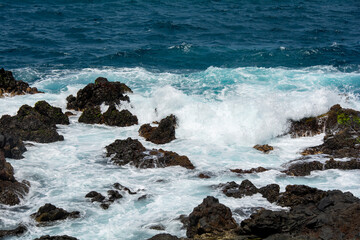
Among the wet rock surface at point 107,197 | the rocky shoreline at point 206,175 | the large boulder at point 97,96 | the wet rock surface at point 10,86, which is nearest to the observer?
the rocky shoreline at point 206,175

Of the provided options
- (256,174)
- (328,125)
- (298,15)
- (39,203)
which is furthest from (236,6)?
(39,203)

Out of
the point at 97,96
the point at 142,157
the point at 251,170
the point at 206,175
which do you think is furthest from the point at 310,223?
the point at 97,96

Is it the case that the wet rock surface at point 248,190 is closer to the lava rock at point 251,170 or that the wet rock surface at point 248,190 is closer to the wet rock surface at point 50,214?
the lava rock at point 251,170

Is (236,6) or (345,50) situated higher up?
(236,6)

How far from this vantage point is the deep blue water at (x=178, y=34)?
2926 centimetres

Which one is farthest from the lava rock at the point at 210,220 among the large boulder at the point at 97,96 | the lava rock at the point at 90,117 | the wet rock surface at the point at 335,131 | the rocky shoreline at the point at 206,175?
the large boulder at the point at 97,96

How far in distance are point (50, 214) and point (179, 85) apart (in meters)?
15.7

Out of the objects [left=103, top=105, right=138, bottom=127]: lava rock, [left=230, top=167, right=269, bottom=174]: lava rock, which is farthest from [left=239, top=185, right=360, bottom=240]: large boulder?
[left=103, top=105, right=138, bottom=127]: lava rock

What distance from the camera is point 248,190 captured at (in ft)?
37.0

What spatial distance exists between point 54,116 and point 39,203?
7242 millimetres

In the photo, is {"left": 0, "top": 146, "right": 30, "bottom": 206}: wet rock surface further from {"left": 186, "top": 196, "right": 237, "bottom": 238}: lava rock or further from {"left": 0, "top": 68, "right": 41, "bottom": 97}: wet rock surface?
{"left": 0, "top": 68, "right": 41, "bottom": 97}: wet rock surface

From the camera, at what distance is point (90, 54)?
98.8 feet

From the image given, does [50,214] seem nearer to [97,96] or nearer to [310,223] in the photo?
[310,223]

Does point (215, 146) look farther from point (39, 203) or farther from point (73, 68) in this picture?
point (73, 68)
